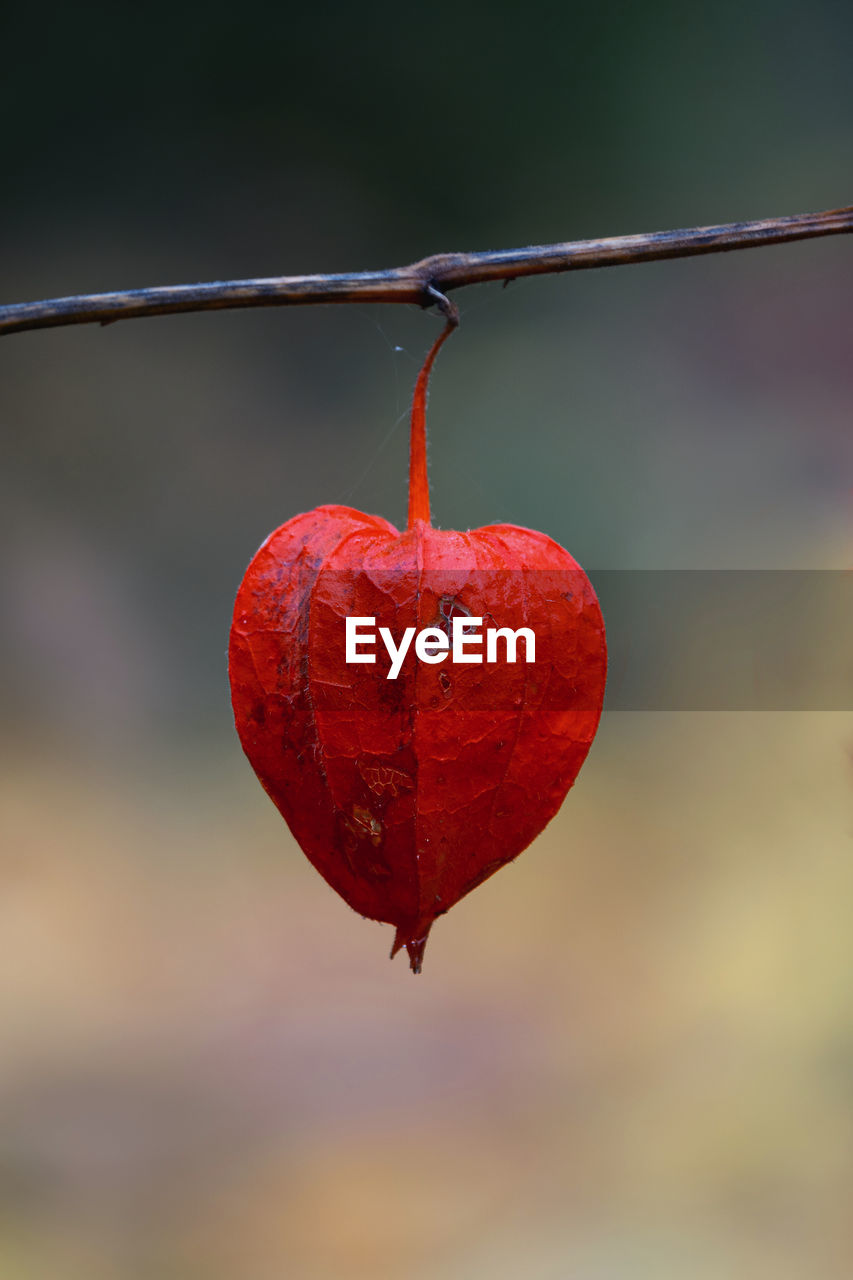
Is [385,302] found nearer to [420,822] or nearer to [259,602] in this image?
[259,602]

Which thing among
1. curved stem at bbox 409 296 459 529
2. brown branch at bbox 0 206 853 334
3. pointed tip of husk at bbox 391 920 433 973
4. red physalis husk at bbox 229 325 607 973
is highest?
brown branch at bbox 0 206 853 334

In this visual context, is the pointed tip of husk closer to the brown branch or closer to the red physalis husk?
the red physalis husk

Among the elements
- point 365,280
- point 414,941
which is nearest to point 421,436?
point 365,280

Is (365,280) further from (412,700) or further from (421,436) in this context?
(412,700)

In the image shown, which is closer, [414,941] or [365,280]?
[365,280]

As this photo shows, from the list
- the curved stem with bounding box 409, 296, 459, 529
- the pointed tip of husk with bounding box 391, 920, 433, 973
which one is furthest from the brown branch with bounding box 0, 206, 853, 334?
the pointed tip of husk with bounding box 391, 920, 433, 973

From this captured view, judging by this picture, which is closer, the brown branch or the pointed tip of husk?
the brown branch

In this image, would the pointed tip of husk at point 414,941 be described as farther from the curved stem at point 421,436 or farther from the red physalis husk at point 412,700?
the curved stem at point 421,436
